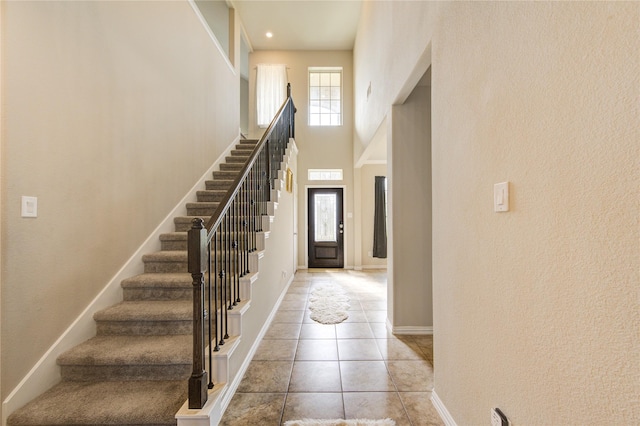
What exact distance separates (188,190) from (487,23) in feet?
11.5

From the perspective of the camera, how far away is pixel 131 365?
5.89 feet

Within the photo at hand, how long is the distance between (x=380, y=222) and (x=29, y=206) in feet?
19.3

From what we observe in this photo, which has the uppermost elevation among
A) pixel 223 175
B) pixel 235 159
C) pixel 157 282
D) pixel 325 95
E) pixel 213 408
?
pixel 325 95

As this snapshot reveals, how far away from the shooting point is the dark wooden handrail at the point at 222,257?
154cm

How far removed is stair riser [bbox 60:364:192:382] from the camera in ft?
5.88

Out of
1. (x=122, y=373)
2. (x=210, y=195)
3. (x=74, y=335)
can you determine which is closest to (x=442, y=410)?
(x=122, y=373)

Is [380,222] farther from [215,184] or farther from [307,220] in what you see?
[215,184]

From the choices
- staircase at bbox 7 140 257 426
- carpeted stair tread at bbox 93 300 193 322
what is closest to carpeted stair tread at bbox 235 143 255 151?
staircase at bbox 7 140 257 426

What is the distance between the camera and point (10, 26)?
156cm

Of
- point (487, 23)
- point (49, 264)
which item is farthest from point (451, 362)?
point (49, 264)

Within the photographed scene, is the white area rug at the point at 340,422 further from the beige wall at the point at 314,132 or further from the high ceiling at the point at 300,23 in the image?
the high ceiling at the point at 300,23

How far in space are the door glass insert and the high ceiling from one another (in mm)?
3661

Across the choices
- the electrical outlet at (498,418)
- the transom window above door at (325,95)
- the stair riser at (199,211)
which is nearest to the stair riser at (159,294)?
the stair riser at (199,211)

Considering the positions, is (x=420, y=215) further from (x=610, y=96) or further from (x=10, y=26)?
(x=10, y=26)
